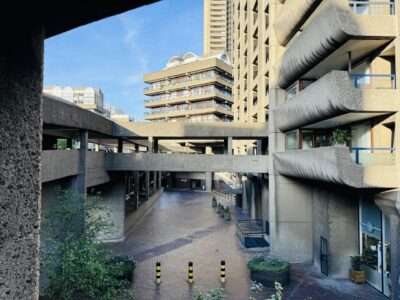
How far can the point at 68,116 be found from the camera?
538 inches

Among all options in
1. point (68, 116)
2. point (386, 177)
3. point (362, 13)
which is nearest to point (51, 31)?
point (68, 116)

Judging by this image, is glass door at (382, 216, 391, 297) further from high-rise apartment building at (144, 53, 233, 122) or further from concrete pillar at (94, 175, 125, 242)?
high-rise apartment building at (144, 53, 233, 122)

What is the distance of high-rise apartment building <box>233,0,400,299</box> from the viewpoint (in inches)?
431

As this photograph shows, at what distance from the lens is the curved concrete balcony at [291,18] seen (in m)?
15.3

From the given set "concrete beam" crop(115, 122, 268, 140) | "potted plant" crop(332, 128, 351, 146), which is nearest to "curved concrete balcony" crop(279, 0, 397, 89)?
"potted plant" crop(332, 128, 351, 146)

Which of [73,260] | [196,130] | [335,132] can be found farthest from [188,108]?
[73,260]

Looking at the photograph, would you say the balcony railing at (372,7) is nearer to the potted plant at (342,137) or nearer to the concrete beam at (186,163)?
the potted plant at (342,137)

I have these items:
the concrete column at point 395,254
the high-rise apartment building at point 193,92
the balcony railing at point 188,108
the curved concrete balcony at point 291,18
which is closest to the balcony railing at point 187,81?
the high-rise apartment building at point 193,92

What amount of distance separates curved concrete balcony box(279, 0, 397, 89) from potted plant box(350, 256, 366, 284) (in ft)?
27.5

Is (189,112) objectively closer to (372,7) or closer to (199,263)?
(199,263)

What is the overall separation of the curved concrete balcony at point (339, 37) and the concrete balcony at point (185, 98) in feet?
155

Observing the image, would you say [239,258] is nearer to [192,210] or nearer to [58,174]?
[58,174]

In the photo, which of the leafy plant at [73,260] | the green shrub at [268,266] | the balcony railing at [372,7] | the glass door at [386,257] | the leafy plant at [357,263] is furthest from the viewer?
the leafy plant at [357,263]

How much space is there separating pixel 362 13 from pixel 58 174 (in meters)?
12.8
